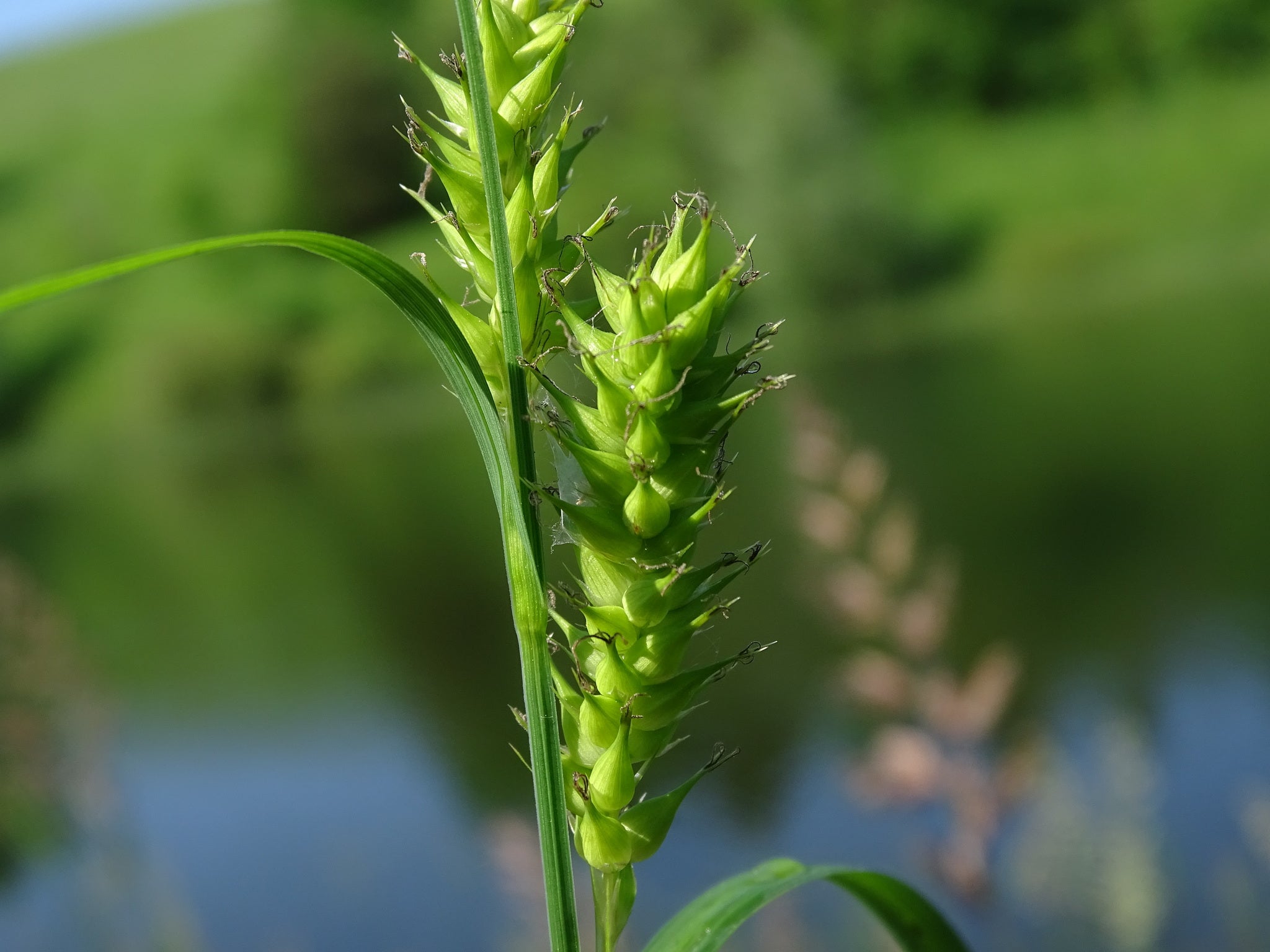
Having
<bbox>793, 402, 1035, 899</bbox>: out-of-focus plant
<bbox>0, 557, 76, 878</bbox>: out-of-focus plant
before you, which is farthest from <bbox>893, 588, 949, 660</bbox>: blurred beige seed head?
<bbox>0, 557, 76, 878</bbox>: out-of-focus plant

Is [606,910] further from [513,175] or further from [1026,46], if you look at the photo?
[1026,46]

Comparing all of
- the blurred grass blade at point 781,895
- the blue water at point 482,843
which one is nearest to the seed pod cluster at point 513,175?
the blurred grass blade at point 781,895

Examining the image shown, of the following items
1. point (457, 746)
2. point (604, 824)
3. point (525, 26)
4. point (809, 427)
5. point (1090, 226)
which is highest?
point (525, 26)

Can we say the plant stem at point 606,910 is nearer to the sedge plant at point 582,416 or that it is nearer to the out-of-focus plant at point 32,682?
the sedge plant at point 582,416

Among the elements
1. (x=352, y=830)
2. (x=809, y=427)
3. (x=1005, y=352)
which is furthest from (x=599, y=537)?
(x=1005, y=352)

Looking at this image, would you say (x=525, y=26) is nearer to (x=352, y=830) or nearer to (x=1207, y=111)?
(x=352, y=830)

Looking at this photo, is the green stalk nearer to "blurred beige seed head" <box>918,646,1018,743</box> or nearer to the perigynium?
the perigynium
